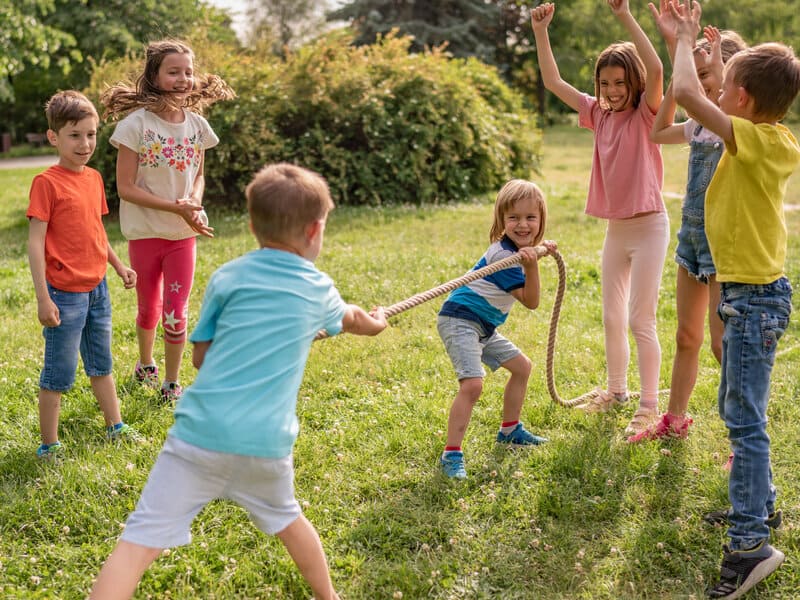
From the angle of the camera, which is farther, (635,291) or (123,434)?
(635,291)

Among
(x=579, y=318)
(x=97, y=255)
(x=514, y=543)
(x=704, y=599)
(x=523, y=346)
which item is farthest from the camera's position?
(x=579, y=318)

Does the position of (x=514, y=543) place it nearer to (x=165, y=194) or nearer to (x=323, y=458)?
(x=323, y=458)

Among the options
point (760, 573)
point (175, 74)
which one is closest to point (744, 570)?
point (760, 573)

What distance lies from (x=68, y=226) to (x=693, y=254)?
3126mm

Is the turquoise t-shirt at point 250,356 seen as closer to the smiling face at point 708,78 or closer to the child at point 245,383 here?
the child at point 245,383

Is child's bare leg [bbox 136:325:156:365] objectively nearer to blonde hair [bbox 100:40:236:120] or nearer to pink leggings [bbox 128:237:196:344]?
pink leggings [bbox 128:237:196:344]

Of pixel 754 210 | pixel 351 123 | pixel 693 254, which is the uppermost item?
pixel 754 210

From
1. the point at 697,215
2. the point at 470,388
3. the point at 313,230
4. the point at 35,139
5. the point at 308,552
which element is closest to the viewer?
the point at 313,230

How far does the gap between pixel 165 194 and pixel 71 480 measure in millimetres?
1736

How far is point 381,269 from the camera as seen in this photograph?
785 cm

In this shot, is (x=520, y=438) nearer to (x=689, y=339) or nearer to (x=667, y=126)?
(x=689, y=339)

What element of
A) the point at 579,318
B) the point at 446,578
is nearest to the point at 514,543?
the point at 446,578

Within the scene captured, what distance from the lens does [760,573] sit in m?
3.09

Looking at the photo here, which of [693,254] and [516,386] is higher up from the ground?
[693,254]
